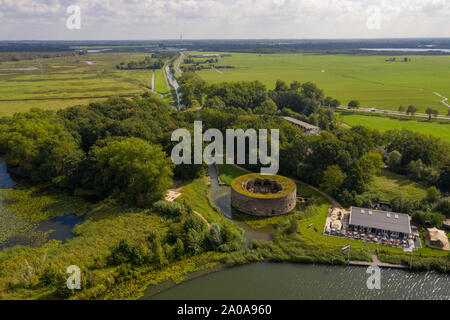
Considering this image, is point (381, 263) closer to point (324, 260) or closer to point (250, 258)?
point (324, 260)

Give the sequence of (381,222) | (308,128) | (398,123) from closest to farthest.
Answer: (381,222) < (308,128) < (398,123)

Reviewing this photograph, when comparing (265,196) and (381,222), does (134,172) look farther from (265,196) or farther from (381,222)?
(381,222)

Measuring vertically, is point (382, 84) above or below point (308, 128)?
above

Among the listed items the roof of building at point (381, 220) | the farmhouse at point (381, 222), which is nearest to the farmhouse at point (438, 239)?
the farmhouse at point (381, 222)

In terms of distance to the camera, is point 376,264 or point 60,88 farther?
point 60,88

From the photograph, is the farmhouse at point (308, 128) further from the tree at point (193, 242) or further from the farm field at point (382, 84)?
the tree at point (193, 242)

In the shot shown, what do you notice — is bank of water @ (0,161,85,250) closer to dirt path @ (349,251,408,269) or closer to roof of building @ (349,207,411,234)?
dirt path @ (349,251,408,269)

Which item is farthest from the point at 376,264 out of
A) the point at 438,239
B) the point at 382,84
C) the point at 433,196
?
the point at 382,84
